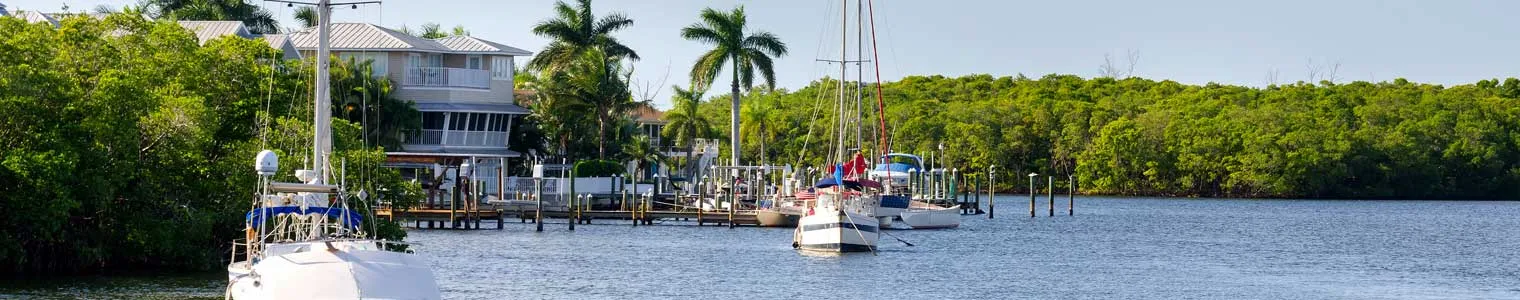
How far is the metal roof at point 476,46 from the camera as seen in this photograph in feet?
282

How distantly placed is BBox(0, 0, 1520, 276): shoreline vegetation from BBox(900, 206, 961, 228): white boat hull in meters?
8.48

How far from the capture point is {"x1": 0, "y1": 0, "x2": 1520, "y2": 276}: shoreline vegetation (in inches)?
1743

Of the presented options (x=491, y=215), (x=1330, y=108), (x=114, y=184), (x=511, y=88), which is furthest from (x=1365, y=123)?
(x=114, y=184)

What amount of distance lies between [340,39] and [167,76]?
36.8 metres

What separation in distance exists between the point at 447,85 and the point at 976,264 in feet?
111

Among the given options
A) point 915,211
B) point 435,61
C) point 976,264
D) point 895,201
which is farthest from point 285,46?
point 976,264

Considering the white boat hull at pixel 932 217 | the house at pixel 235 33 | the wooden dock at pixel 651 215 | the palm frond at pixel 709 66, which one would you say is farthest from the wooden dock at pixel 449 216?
the palm frond at pixel 709 66

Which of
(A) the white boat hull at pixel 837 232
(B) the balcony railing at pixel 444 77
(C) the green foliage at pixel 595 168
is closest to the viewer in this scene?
(A) the white boat hull at pixel 837 232

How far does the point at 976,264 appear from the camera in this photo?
58.4m

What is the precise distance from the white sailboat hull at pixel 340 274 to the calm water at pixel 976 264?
11.3 metres

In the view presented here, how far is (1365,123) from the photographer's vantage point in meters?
149

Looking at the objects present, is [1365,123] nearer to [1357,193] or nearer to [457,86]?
[1357,193]

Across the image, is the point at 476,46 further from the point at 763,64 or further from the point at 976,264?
the point at 976,264

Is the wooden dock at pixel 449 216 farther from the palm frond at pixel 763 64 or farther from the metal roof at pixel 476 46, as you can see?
the palm frond at pixel 763 64
